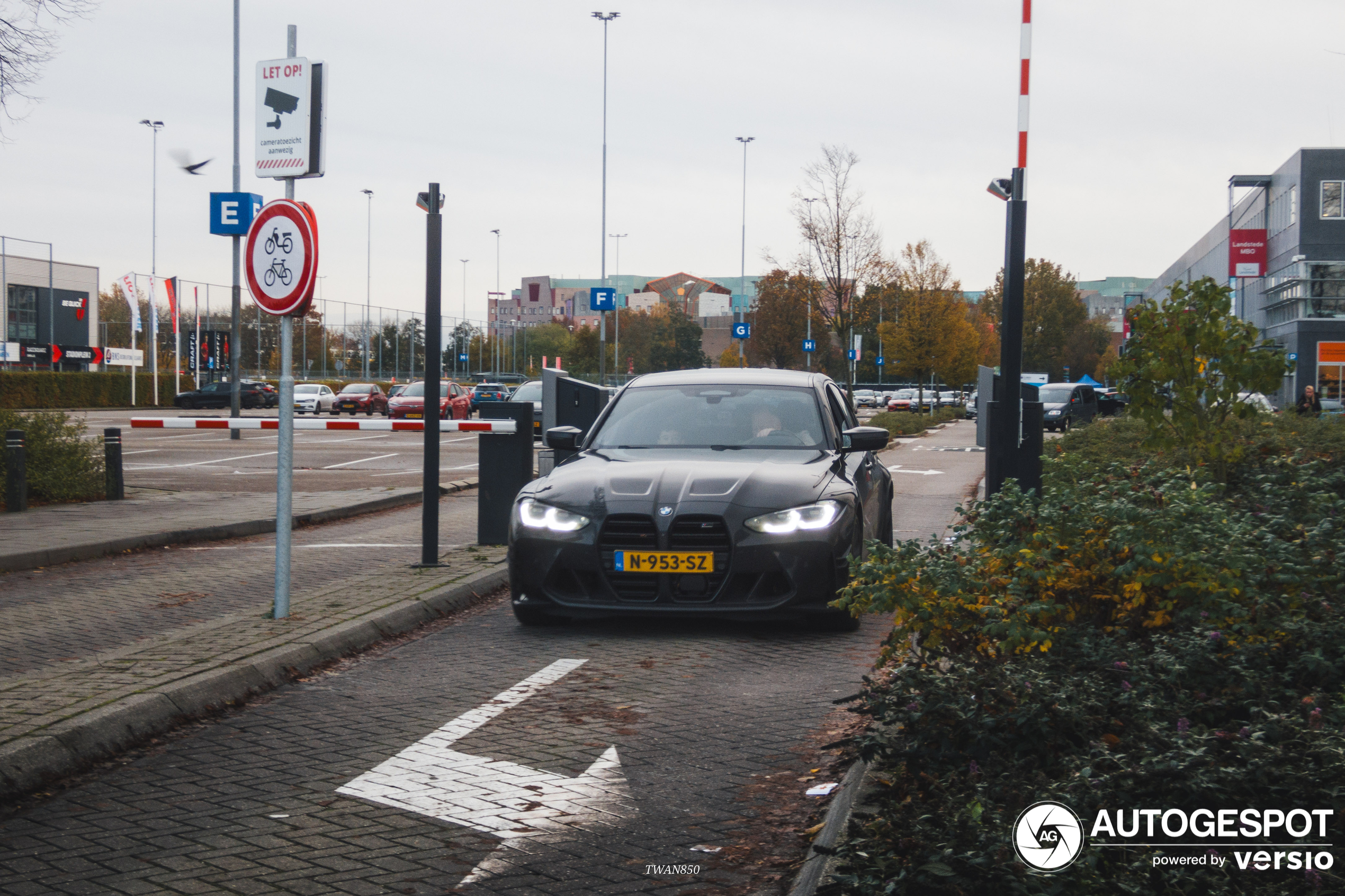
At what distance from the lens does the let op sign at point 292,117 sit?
7.13 m

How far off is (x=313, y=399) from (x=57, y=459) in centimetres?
3835

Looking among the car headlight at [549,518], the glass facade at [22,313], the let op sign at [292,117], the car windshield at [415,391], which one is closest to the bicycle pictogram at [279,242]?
the let op sign at [292,117]

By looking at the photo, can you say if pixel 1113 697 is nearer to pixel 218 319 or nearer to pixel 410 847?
pixel 410 847

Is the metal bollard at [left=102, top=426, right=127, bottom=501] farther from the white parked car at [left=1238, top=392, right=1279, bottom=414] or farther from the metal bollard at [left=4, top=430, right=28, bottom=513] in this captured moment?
the white parked car at [left=1238, top=392, right=1279, bottom=414]

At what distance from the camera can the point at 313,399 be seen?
51.9 metres

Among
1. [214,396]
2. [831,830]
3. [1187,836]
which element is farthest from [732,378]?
[214,396]

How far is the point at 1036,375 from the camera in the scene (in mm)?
85750

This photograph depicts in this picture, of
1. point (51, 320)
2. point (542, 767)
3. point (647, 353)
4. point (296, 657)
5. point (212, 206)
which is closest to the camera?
point (542, 767)

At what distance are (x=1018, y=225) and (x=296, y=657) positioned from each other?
562 centimetres

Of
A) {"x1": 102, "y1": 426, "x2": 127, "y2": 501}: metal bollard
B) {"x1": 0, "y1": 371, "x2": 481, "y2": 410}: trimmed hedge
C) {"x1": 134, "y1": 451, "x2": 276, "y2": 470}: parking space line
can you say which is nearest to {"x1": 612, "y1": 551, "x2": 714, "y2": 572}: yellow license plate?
{"x1": 102, "y1": 426, "x2": 127, "y2": 501}: metal bollard

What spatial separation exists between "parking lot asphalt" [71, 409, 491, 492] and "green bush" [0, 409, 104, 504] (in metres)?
1.81

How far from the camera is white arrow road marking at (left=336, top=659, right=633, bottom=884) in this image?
3951 mm

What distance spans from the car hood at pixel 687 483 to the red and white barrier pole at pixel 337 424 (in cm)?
336

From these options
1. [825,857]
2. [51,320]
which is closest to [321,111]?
[825,857]
